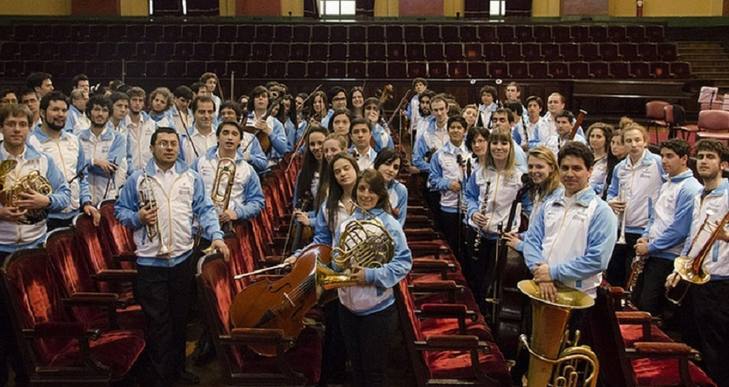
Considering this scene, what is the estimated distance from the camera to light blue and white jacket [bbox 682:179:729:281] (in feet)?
13.8

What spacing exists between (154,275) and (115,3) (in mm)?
16395

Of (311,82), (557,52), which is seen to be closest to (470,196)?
(311,82)

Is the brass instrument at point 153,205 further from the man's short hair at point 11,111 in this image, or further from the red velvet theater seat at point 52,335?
the man's short hair at point 11,111

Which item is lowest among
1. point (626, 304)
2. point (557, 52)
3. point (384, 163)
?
point (626, 304)

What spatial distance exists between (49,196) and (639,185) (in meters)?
4.05

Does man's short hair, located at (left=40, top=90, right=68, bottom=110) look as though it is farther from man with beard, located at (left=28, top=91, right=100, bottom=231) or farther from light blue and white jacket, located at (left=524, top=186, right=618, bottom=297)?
light blue and white jacket, located at (left=524, top=186, right=618, bottom=297)

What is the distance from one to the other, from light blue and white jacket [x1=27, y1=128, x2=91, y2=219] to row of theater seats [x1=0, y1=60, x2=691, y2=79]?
32.3ft

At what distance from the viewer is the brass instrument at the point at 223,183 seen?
4.80 meters

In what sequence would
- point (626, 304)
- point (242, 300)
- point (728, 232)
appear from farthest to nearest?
point (626, 304) < point (728, 232) < point (242, 300)

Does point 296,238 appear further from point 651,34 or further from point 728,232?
point 651,34

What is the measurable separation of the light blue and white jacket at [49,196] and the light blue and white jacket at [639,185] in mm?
3930

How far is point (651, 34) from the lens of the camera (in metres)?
15.4

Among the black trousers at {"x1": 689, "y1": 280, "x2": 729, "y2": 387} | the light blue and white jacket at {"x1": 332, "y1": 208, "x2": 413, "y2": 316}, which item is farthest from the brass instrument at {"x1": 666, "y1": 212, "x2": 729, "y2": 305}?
the light blue and white jacket at {"x1": 332, "y1": 208, "x2": 413, "y2": 316}

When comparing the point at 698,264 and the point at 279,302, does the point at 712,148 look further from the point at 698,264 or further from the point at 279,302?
the point at 279,302
